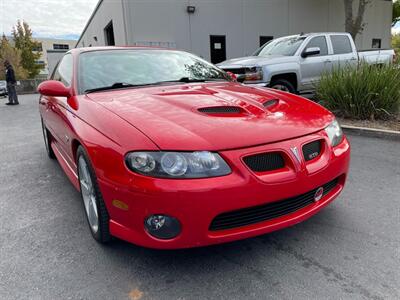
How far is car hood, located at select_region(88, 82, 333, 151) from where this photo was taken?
1.90 meters

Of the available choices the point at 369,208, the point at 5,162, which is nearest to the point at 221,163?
the point at 369,208

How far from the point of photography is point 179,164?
181 centimetres

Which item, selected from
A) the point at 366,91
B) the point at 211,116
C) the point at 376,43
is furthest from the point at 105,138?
the point at 376,43

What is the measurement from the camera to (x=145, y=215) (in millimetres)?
1821

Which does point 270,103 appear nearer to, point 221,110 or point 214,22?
point 221,110

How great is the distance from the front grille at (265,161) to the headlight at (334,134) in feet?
1.98

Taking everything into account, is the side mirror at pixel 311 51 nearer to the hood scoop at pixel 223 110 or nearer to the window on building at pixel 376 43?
the hood scoop at pixel 223 110

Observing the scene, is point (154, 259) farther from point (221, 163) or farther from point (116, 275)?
point (221, 163)

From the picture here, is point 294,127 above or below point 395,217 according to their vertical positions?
above

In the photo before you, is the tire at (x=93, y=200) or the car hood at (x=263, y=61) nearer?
the tire at (x=93, y=200)

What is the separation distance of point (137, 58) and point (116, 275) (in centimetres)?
211

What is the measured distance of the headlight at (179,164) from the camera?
1795 mm

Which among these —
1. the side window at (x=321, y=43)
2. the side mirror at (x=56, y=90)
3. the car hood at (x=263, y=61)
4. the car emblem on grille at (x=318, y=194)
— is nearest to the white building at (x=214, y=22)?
the car hood at (x=263, y=61)

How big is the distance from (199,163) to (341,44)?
24.9ft
